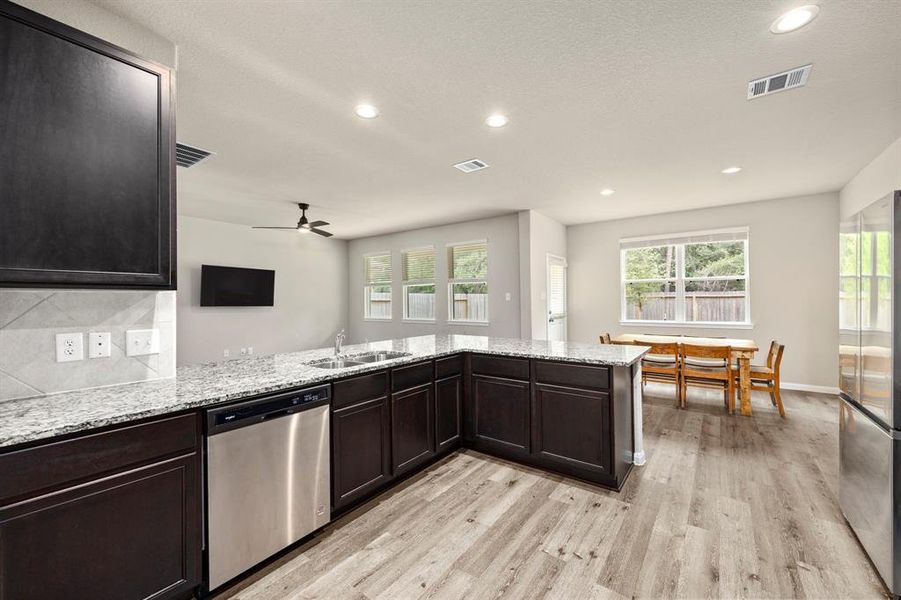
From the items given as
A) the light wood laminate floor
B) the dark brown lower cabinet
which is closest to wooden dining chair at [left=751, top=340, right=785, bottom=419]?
the light wood laminate floor

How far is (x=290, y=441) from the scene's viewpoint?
201 centimetres

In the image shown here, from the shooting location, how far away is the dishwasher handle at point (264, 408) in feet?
5.71

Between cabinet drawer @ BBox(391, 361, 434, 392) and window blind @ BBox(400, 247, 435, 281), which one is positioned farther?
window blind @ BBox(400, 247, 435, 281)

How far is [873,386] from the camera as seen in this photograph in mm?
1893

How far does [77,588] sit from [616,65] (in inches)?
132

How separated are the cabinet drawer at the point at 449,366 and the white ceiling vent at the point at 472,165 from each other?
1.86 meters

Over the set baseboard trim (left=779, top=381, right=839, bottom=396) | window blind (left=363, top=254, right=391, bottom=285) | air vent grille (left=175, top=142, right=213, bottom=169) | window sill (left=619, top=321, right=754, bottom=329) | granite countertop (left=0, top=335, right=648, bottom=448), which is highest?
air vent grille (left=175, top=142, right=213, bottom=169)

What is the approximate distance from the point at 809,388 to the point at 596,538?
5012 mm

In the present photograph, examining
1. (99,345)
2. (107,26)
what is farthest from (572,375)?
(107,26)

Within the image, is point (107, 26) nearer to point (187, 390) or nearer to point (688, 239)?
point (187, 390)

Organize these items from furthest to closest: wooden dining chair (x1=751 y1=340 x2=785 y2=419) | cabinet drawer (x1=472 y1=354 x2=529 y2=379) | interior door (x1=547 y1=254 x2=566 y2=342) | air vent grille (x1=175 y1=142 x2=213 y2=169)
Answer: interior door (x1=547 y1=254 x2=566 y2=342), wooden dining chair (x1=751 y1=340 x2=785 y2=419), air vent grille (x1=175 y1=142 x2=213 y2=169), cabinet drawer (x1=472 y1=354 x2=529 y2=379)

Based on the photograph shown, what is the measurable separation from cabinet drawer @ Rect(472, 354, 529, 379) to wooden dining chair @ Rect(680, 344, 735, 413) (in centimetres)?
251

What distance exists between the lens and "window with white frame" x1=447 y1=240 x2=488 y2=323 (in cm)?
662

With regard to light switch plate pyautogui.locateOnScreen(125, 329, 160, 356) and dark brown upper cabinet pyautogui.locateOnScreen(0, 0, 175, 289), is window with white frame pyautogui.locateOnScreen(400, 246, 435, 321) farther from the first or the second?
dark brown upper cabinet pyautogui.locateOnScreen(0, 0, 175, 289)
